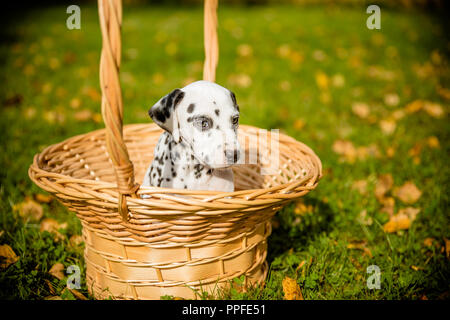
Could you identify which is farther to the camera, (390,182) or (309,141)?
(309,141)

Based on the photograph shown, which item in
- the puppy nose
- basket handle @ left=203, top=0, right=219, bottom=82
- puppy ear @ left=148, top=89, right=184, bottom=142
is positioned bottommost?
the puppy nose

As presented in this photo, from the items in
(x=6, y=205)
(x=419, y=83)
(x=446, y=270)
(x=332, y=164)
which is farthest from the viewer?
(x=419, y=83)

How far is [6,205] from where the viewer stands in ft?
8.15

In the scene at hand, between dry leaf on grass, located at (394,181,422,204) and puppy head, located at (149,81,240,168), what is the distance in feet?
5.45

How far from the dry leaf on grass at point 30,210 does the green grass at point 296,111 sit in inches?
1.8

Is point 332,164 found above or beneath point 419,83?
beneath

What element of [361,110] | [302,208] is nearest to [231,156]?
[302,208]

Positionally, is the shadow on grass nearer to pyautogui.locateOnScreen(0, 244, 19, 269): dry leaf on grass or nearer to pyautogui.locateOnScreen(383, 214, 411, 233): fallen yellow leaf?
pyautogui.locateOnScreen(383, 214, 411, 233): fallen yellow leaf

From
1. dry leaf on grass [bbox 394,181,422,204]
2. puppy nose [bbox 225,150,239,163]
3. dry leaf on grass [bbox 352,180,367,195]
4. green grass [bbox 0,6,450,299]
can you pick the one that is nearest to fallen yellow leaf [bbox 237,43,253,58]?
green grass [bbox 0,6,450,299]

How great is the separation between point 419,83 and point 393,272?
12.1 feet

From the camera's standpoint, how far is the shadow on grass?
7.55ft

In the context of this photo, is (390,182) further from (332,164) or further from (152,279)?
(152,279)

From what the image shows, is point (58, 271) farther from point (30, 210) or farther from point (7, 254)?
point (30, 210)
